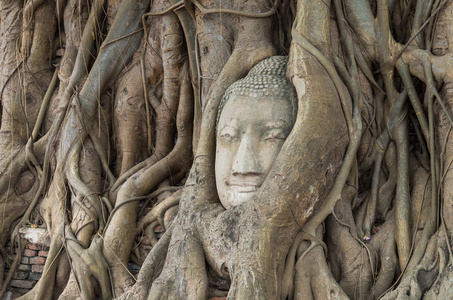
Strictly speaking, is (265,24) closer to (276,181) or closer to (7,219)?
(276,181)

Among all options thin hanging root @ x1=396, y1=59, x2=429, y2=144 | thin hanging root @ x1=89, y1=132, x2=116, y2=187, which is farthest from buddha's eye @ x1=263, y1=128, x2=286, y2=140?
thin hanging root @ x1=89, y1=132, x2=116, y2=187

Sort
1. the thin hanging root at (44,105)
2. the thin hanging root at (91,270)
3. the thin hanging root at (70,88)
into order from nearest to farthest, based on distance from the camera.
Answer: the thin hanging root at (91,270)
the thin hanging root at (70,88)
the thin hanging root at (44,105)

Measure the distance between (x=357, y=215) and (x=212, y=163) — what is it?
2.94 feet

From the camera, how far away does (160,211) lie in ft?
13.6

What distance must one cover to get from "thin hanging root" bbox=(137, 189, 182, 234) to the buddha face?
630 millimetres

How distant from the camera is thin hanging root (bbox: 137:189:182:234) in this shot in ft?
13.5

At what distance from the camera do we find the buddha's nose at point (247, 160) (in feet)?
11.2

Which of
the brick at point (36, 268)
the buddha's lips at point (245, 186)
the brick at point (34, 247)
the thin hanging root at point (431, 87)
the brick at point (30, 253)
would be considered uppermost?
the thin hanging root at point (431, 87)

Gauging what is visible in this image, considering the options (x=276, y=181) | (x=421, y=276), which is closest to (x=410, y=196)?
(x=421, y=276)

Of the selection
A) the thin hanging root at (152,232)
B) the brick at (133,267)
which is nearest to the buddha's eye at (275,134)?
the thin hanging root at (152,232)

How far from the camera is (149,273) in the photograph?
3.56 meters

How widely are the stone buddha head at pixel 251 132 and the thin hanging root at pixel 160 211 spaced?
2.07ft

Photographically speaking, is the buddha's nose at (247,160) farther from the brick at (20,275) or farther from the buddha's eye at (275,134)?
the brick at (20,275)

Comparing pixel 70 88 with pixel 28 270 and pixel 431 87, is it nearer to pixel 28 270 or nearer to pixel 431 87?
pixel 28 270
